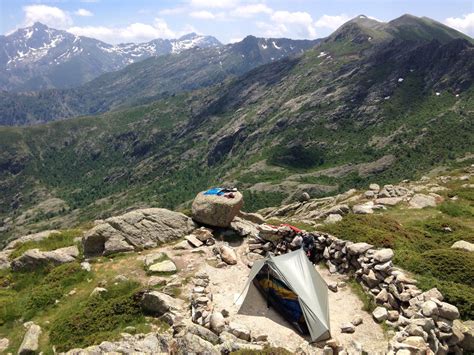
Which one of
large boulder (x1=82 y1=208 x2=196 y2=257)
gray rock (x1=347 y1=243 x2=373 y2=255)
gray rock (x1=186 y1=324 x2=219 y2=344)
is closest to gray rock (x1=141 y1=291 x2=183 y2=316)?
gray rock (x1=186 y1=324 x2=219 y2=344)

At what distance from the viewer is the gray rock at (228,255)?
2906cm

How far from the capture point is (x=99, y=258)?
3206 cm

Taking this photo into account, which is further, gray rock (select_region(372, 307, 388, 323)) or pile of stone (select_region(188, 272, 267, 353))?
gray rock (select_region(372, 307, 388, 323))

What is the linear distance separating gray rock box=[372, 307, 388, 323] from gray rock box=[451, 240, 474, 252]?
37.8ft

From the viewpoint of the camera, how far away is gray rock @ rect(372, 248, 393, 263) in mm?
24141

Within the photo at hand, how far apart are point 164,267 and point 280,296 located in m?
10.1

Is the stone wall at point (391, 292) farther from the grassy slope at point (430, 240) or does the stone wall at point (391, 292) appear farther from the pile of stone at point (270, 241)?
the grassy slope at point (430, 240)

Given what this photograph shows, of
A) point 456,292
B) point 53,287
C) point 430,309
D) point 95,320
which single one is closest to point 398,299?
point 430,309

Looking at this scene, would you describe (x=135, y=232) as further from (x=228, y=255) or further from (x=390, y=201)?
(x=390, y=201)

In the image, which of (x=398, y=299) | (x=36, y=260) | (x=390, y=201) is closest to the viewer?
(x=398, y=299)

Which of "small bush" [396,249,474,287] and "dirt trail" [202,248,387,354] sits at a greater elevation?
"small bush" [396,249,474,287]

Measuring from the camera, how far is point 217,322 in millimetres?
19766

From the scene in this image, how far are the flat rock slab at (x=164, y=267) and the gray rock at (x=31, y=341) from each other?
8.37m

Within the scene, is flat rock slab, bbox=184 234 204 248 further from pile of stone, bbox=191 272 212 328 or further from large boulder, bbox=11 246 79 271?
large boulder, bbox=11 246 79 271
